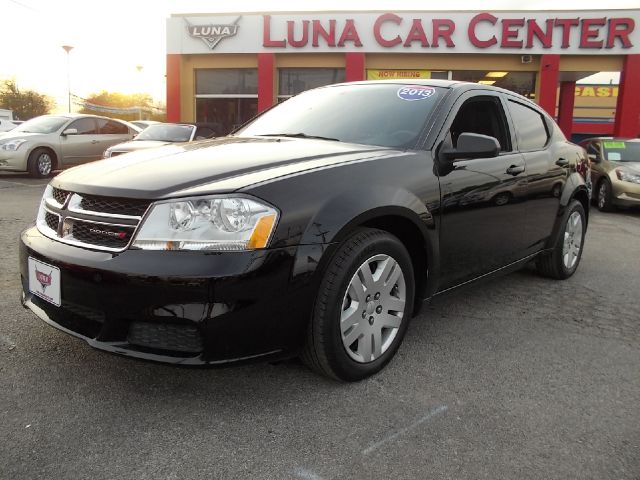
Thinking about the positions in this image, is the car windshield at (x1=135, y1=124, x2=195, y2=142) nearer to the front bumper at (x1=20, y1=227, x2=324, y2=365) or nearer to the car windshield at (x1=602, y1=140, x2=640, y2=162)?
the car windshield at (x1=602, y1=140, x2=640, y2=162)

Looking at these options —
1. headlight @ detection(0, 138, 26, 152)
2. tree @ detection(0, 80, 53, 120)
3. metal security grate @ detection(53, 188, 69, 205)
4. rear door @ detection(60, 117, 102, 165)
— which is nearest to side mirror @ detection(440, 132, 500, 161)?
metal security grate @ detection(53, 188, 69, 205)

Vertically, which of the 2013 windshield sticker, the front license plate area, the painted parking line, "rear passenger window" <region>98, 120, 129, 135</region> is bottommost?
the painted parking line

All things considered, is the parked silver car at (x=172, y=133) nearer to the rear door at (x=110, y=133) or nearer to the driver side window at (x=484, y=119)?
the rear door at (x=110, y=133)

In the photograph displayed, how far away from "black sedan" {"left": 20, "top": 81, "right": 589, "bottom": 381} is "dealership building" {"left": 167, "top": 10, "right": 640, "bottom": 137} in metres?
13.0

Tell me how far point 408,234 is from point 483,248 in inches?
28.3

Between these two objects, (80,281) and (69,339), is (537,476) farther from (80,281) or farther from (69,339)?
(69,339)

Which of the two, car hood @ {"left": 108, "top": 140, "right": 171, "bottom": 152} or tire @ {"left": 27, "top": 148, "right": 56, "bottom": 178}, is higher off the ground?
car hood @ {"left": 108, "top": 140, "right": 171, "bottom": 152}

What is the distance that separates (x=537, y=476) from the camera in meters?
2.02

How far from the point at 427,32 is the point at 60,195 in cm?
1536

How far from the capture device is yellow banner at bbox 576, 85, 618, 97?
30125mm

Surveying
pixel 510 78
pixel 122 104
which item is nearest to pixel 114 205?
pixel 510 78

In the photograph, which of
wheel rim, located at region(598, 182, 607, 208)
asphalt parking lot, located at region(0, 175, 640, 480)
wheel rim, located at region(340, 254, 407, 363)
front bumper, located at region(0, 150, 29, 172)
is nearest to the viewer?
asphalt parking lot, located at region(0, 175, 640, 480)

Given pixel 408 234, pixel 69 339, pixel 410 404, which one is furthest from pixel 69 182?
pixel 410 404

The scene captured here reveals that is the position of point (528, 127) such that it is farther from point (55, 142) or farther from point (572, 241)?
point (55, 142)
